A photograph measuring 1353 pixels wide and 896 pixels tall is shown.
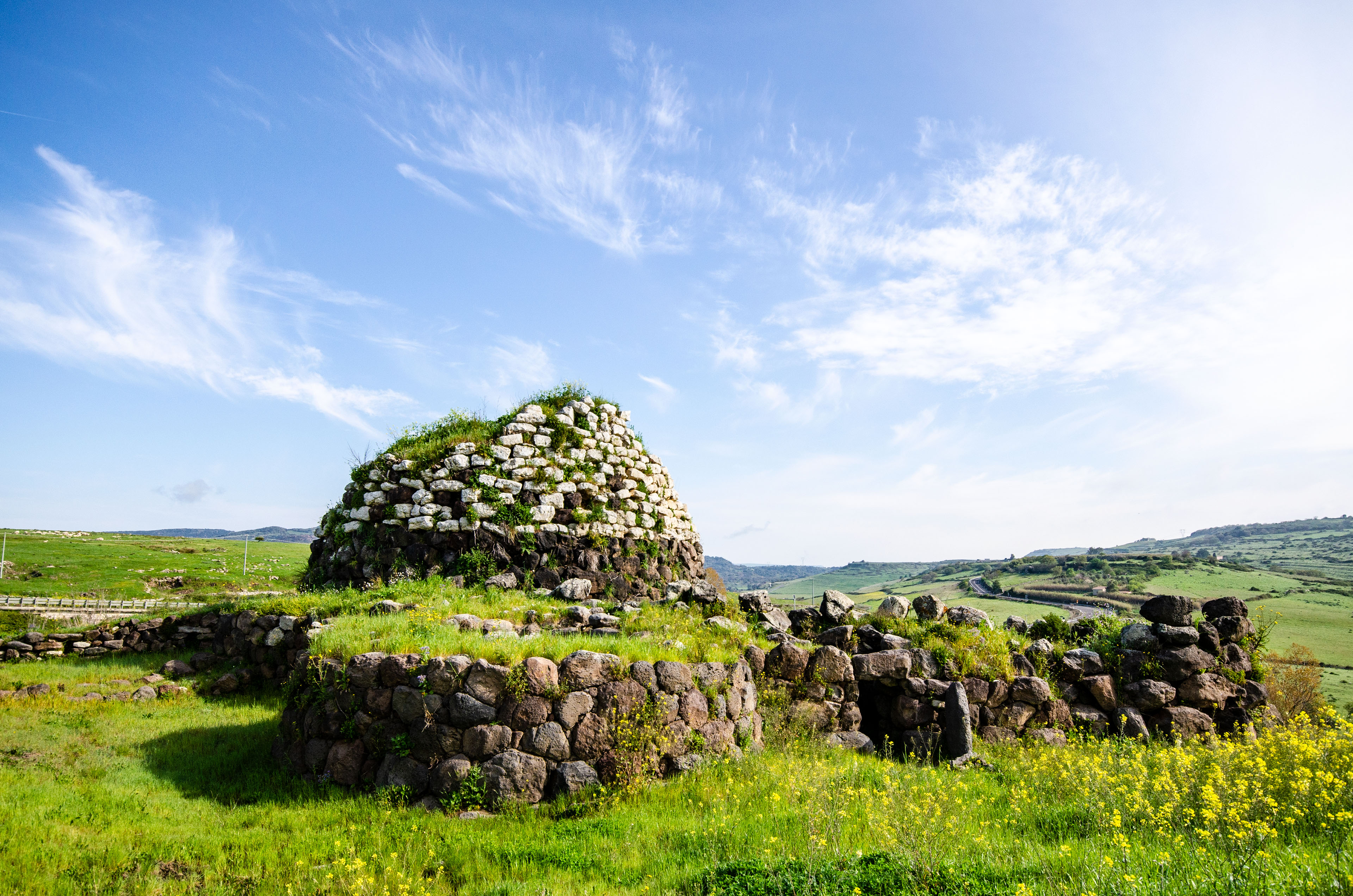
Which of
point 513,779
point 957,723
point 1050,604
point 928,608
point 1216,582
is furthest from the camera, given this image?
point 1216,582

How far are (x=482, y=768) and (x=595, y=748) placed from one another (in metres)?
1.29

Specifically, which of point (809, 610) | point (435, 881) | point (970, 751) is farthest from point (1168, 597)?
point (435, 881)

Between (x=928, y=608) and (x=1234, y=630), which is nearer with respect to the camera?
(x=1234, y=630)

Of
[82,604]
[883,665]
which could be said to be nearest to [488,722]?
[883,665]

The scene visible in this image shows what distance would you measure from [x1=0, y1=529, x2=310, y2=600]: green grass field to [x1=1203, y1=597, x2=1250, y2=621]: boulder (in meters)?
24.8

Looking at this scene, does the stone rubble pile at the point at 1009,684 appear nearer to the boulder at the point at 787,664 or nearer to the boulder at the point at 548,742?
the boulder at the point at 787,664

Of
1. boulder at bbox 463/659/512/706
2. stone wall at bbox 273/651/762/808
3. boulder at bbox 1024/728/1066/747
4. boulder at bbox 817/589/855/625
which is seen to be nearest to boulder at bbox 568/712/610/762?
stone wall at bbox 273/651/762/808

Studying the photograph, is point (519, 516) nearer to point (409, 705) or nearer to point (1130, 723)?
point (409, 705)

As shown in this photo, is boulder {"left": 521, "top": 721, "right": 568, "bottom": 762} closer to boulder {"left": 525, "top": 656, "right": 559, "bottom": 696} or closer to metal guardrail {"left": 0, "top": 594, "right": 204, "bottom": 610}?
boulder {"left": 525, "top": 656, "right": 559, "bottom": 696}

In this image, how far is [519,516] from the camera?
1402cm

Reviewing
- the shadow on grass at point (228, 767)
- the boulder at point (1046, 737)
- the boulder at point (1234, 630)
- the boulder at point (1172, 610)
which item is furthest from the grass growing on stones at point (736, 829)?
the boulder at point (1234, 630)

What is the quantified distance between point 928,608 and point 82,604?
31.9m

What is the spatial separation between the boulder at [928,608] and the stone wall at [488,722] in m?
5.73

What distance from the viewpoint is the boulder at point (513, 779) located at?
7125 millimetres
